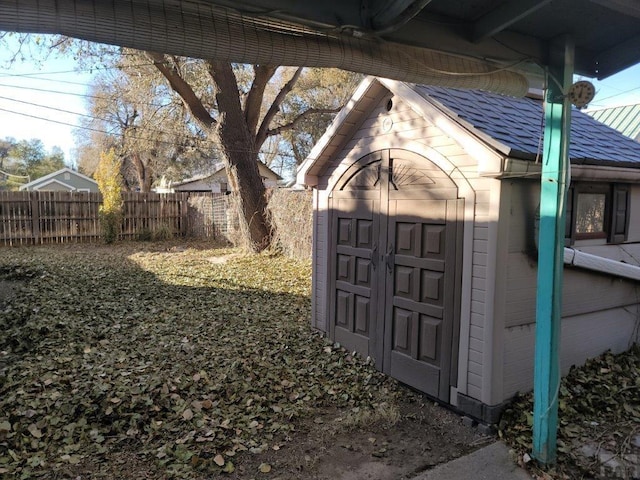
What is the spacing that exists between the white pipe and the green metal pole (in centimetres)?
113

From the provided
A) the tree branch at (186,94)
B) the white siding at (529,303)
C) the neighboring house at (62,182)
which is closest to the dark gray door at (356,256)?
the white siding at (529,303)

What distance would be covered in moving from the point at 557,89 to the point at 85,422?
4321 millimetres

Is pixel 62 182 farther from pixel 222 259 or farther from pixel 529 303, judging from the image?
pixel 529 303

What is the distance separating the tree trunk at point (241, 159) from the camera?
1177cm

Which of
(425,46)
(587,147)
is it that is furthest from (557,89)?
(587,147)

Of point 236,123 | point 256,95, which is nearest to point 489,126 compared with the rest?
point 236,123

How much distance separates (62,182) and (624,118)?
39719mm

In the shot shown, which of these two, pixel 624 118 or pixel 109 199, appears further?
pixel 109 199

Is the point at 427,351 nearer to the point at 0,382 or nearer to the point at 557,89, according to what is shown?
the point at 557,89

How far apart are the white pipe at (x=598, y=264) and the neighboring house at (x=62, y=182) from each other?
3949cm

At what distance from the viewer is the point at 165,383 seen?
4215 millimetres

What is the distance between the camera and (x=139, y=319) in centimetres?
641

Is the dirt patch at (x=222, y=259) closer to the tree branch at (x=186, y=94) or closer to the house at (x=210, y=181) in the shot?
the tree branch at (x=186, y=94)

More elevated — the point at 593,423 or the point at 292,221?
the point at 292,221
